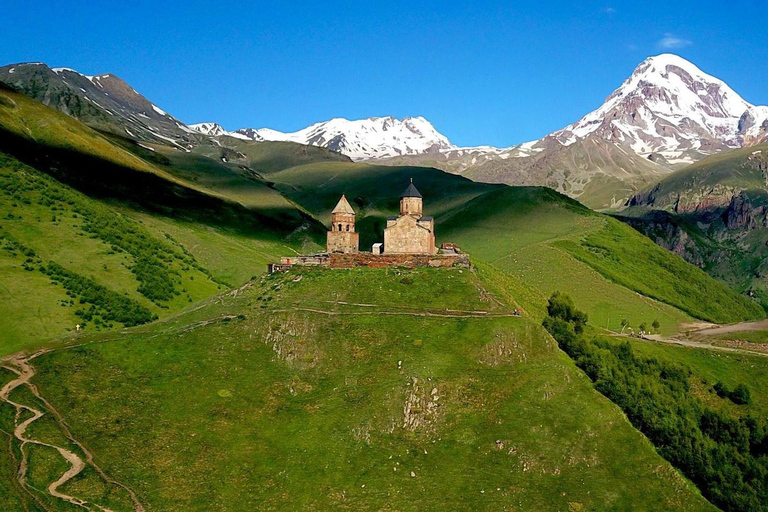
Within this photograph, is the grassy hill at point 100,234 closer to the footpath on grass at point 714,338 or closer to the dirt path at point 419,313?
the dirt path at point 419,313

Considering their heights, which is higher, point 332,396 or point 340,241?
point 340,241

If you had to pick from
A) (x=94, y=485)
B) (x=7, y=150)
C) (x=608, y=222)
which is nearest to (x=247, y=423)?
(x=94, y=485)

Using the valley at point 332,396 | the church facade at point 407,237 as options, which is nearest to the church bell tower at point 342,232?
the church facade at point 407,237

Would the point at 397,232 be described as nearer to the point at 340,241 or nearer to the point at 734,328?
the point at 340,241

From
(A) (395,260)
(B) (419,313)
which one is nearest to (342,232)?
(A) (395,260)

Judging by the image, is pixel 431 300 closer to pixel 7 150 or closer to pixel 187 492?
pixel 187 492
